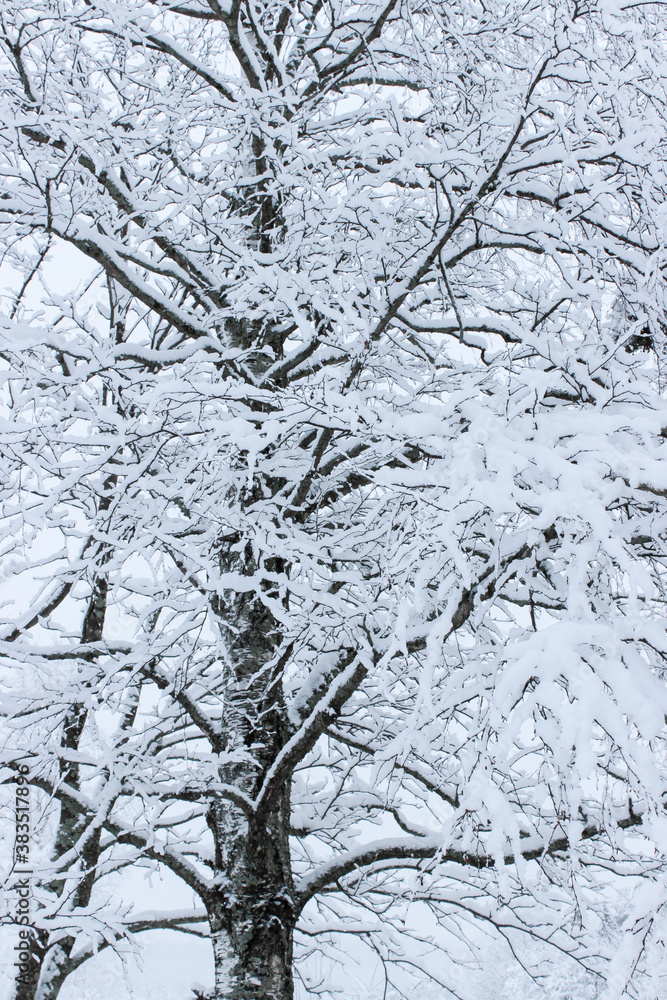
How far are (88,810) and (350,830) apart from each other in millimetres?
2078

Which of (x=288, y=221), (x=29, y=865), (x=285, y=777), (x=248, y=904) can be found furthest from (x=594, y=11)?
(x=29, y=865)

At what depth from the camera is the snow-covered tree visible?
1.93 m

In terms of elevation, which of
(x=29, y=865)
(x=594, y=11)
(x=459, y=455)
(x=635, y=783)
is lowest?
(x=635, y=783)

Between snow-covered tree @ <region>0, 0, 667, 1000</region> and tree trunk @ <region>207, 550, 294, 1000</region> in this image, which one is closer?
snow-covered tree @ <region>0, 0, 667, 1000</region>

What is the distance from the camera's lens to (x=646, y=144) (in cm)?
277

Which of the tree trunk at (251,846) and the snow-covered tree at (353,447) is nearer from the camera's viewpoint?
the snow-covered tree at (353,447)

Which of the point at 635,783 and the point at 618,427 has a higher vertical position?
the point at 618,427

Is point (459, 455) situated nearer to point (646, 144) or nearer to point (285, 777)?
point (646, 144)

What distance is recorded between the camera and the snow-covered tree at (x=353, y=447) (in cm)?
193

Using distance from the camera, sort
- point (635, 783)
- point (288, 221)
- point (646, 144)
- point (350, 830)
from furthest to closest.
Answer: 1. point (350, 830)
2. point (288, 221)
3. point (646, 144)
4. point (635, 783)

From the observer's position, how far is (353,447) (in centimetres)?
313

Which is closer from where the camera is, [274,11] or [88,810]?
[88,810]

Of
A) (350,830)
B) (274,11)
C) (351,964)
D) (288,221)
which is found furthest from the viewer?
(351,964)

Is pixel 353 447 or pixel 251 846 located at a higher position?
pixel 353 447
